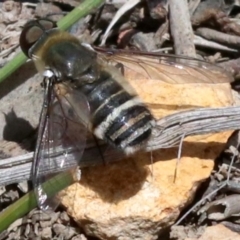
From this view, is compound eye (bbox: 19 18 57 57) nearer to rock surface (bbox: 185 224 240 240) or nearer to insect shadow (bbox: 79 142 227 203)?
insect shadow (bbox: 79 142 227 203)

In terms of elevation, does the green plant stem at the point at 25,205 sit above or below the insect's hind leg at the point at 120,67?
below

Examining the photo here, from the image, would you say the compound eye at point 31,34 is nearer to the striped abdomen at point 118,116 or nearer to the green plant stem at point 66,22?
the green plant stem at point 66,22

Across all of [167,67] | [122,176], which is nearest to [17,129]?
[122,176]

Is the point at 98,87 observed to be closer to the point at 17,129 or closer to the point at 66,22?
the point at 66,22

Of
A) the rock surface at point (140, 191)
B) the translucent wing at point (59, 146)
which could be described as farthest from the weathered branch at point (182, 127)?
the rock surface at point (140, 191)

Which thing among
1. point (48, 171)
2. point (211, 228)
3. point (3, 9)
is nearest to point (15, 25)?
point (3, 9)

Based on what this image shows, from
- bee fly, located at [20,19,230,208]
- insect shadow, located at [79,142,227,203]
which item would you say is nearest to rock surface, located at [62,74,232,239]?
insect shadow, located at [79,142,227,203]

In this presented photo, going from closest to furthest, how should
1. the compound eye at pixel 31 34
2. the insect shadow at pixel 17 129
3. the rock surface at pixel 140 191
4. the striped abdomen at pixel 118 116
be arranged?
the striped abdomen at pixel 118 116
the rock surface at pixel 140 191
the compound eye at pixel 31 34
the insect shadow at pixel 17 129
